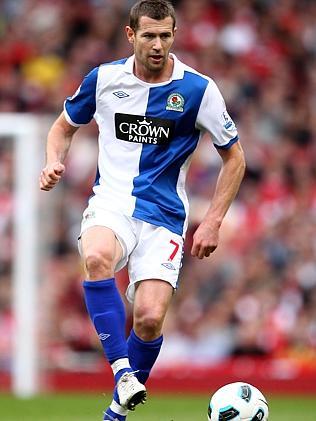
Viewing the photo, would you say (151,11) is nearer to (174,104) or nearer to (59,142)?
(174,104)

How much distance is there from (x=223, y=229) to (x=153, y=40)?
773 cm

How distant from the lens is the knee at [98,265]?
7879 millimetres

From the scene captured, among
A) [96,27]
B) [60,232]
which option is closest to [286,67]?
[96,27]

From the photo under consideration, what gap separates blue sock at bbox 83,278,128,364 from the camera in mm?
7965

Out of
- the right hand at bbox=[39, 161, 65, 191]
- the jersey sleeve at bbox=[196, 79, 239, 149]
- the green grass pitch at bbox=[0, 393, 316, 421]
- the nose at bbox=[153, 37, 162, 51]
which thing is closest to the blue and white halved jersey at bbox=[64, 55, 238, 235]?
the jersey sleeve at bbox=[196, 79, 239, 149]

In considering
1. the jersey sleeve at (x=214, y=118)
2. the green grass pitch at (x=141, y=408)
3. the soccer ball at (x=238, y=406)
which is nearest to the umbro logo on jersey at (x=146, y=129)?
the jersey sleeve at (x=214, y=118)

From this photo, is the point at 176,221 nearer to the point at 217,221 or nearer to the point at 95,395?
the point at 217,221

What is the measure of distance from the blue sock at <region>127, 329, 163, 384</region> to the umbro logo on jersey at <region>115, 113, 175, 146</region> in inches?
47.1

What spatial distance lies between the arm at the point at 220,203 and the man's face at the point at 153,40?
766 mm

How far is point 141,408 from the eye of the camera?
503 inches

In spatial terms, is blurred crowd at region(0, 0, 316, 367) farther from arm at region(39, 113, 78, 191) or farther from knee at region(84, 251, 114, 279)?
knee at region(84, 251, 114, 279)

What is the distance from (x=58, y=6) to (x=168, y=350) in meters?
5.85

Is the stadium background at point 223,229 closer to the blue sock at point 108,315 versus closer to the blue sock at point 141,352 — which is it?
the blue sock at point 141,352

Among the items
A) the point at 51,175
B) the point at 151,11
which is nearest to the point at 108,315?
the point at 51,175
